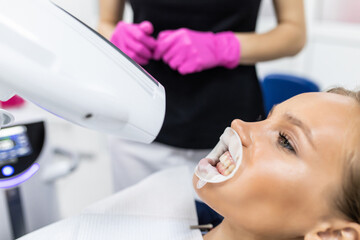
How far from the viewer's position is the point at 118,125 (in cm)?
67

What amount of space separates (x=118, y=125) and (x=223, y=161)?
231 millimetres

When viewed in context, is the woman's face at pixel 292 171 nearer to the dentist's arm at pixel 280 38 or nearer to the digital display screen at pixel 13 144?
the dentist's arm at pixel 280 38


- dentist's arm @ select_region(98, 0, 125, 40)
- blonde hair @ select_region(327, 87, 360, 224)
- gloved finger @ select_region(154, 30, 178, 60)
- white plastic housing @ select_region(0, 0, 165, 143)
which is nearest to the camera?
white plastic housing @ select_region(0, 0, 165, 143)

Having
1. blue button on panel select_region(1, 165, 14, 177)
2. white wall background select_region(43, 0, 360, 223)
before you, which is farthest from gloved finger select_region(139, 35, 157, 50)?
white wall background select_region(43, 0, 360, 223)

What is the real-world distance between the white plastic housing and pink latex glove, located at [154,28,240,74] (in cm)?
30

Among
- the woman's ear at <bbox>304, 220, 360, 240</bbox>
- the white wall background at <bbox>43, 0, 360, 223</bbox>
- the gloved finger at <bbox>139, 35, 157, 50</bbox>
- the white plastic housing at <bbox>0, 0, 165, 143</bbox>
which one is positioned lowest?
the white wall background at <bbox>43, 0, 360, 223</bbox>

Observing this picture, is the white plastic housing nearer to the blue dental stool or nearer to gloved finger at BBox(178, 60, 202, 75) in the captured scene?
gloved finger at BBox(178, 60, 202, 75)

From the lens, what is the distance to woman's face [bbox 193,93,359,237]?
72cm

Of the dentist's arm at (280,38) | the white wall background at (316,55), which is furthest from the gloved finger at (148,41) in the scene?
the white wall background at (316,55)

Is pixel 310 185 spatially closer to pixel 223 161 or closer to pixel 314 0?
pixel 223 161

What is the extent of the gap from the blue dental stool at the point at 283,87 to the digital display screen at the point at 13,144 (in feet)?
2.41

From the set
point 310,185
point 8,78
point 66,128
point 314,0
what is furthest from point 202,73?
point 66,128

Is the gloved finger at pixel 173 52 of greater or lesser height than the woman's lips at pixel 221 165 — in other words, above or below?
above

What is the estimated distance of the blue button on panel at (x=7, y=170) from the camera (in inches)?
38.7
